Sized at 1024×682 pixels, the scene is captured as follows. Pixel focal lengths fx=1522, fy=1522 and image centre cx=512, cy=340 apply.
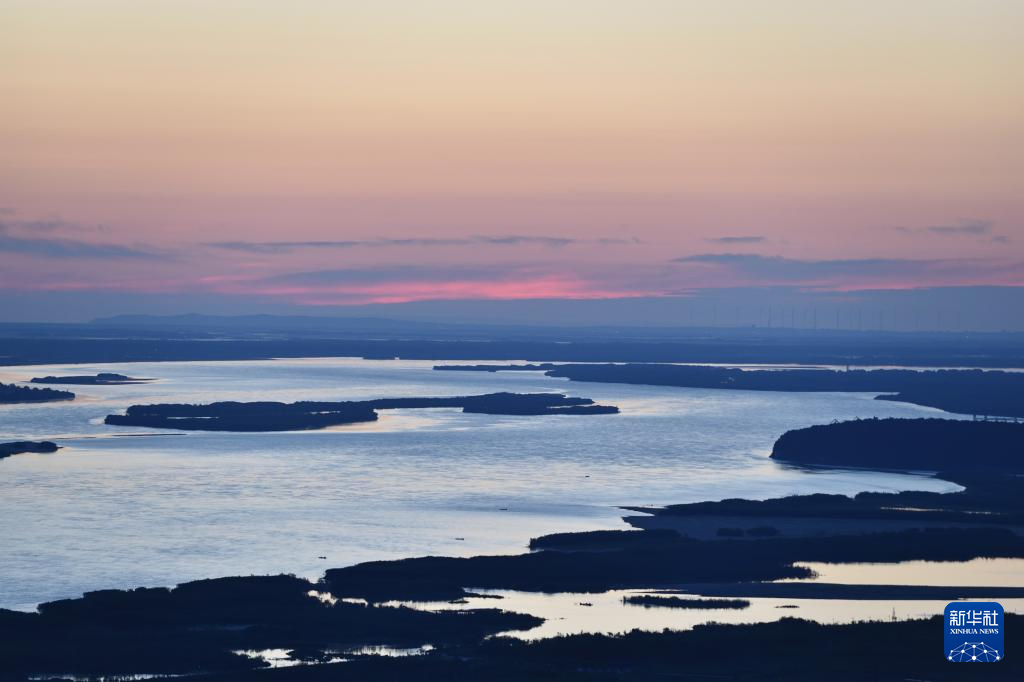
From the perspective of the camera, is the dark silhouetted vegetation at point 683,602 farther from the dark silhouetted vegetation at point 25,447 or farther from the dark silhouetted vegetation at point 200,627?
the dark silhouetted vegetation at point 25,447

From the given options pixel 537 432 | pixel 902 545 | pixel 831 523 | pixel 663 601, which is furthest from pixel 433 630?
pixel 537 432

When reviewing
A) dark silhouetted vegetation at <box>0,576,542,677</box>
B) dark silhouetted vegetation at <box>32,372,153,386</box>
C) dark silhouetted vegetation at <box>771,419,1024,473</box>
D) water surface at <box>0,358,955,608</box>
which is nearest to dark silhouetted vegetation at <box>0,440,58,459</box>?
water surface at <box>0,358,955,608</box>

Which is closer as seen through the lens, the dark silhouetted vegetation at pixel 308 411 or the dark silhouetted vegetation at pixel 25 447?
the dark silhouetted vegetation at pixel 25 447

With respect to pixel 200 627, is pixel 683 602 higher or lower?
higher

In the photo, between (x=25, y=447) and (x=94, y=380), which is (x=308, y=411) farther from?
(x=94, y=380)

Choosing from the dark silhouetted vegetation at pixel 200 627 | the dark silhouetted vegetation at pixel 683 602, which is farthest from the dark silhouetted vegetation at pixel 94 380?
the dark silhouetted vegetation at pixel 683 602

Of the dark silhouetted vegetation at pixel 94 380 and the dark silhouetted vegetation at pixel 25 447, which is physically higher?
the dark silhouetted vegetation at pixel 94 380

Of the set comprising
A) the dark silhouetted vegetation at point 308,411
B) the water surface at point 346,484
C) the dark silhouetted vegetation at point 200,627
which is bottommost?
the dark silhouetted vegetation at point 200,627

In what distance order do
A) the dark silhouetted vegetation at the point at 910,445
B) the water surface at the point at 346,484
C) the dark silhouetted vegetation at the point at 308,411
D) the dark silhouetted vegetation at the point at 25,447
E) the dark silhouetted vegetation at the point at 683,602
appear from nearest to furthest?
the dark silhouetted vegetation at the point at 683,602 < the water surface at the point at 346,484 < the dark silhouetted vegetation at the point at 25,447 < the dark silhouetted vegetation at the point at 910,445 < the dark silhouetted vegetation at the point at 308,411

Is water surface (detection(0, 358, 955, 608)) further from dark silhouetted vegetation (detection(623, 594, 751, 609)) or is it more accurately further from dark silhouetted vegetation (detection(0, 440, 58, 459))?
dark silhouetted vegetation (detection(623, 594, 751, 609))

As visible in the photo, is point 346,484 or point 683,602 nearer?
point 683,602

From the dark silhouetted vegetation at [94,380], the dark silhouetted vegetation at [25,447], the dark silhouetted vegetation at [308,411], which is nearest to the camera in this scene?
the dark silhouetted vegetation at [25,447]

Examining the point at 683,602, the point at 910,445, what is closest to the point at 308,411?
the point at 910,445
